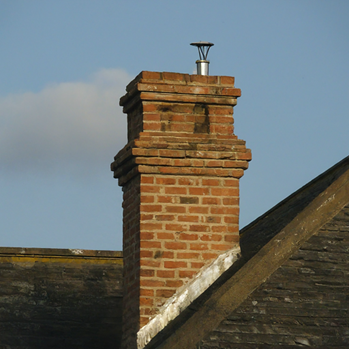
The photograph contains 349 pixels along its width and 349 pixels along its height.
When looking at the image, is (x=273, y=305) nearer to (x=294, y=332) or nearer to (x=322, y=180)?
(x=294, y=332)

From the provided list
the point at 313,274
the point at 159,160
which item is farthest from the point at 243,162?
the point at 313,274

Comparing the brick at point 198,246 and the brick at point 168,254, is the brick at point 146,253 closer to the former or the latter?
the brick at point 168,254

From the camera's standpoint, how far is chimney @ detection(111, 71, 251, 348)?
7.83 meters

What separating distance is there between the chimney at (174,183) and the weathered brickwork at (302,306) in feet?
4.08

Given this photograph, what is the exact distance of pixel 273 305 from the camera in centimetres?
662

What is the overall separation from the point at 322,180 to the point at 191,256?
1.92 metres

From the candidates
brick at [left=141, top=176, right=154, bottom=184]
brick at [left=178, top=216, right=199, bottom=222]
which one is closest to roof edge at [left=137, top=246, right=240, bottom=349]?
brick at [left=178, top=216, right=199, bottom=222]

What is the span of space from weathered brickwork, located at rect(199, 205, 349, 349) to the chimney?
1.24m

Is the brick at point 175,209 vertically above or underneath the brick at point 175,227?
above

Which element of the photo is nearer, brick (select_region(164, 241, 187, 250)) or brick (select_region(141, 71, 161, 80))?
brick (select_region(164, 241, 187, 250))

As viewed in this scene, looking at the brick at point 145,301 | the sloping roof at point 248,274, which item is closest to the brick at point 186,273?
the sloping roof at point 248,274

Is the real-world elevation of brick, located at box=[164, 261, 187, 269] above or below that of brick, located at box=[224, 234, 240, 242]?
below

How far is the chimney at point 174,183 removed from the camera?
308 inches

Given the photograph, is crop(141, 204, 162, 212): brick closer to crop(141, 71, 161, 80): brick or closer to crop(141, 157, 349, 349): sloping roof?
crop(141, 157, 349, 349): sloping roof
